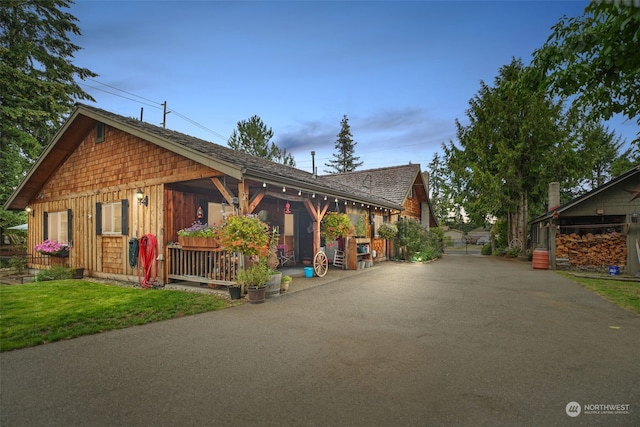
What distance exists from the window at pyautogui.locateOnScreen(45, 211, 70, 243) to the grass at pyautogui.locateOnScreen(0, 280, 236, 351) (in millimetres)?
4113

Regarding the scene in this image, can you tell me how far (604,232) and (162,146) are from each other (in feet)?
57.1

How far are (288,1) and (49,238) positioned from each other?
479 inches

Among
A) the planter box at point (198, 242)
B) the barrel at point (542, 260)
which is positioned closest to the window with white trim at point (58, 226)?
the planter box at point (198, 242)

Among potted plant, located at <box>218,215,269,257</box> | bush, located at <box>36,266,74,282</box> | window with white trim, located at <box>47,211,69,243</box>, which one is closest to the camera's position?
potted plant, located at <box>218,215,269,257</box>

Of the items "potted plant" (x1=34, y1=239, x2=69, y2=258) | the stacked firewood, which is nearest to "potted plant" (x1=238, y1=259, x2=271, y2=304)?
"potted plant" (x1=34, y1=239, x2=69, y2=258)

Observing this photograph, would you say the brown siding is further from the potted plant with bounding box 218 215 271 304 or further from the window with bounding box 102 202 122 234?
the potted plant with bounding box 218 215 271 304

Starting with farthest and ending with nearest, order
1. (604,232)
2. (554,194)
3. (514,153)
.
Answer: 1. (514,153)
2. (554,194)
3. (604,232)

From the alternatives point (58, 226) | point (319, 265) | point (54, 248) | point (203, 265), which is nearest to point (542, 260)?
point (319, 265)

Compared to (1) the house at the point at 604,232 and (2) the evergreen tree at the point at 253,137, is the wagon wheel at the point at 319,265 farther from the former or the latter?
(2) the evergreen tree at the point at 253,137

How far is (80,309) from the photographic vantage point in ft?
19.2

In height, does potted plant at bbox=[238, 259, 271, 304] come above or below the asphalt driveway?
above

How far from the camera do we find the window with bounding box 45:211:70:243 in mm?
11558

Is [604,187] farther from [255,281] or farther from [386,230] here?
[255,281]

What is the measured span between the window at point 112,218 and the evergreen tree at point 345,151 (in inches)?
1560
